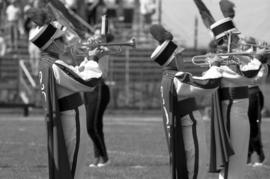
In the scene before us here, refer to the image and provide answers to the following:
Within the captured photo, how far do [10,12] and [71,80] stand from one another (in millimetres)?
19624

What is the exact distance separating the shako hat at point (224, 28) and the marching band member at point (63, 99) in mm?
1399

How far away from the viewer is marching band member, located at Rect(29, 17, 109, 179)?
9.59 m

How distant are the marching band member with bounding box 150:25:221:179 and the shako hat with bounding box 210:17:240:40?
2.51 ft

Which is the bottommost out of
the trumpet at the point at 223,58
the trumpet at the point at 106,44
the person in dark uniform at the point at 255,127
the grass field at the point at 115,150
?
the grass field at the point at 115,150

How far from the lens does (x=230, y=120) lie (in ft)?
33.5

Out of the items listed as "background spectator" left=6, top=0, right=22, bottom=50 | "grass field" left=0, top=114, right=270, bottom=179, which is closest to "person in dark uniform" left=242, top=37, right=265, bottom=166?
"grass field" left=0, top=114, right=270, bottom=179

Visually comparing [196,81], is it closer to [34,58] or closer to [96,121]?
[96,121]

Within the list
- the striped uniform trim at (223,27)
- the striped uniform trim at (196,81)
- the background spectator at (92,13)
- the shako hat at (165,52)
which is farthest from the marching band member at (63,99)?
the background spectator at (92,13)

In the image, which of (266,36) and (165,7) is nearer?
(266,36)

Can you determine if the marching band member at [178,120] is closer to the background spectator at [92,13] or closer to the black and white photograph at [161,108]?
the black and white photograph at [161,108]

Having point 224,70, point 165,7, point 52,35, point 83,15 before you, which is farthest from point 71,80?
point 83,15

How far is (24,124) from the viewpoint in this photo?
2152cm

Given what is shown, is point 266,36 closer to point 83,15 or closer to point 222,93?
point 222,93

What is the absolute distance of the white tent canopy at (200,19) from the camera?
14273mm
